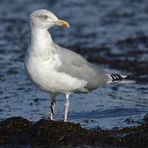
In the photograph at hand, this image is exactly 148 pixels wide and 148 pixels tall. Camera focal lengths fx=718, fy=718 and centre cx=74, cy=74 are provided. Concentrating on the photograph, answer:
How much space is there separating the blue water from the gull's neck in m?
1.53

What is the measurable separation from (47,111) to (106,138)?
263 cm

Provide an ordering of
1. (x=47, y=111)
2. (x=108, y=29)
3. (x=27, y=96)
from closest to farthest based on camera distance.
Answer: (x=47, y=111)
(x=27, y=96)
(x=108, y=29)

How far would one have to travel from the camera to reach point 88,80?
10914 millimetres

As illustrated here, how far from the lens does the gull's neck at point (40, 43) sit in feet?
33.3

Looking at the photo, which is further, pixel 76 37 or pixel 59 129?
pixel 76 37

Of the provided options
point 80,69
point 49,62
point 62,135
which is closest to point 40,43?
point 49,62

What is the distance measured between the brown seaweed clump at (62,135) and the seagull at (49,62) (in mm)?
616

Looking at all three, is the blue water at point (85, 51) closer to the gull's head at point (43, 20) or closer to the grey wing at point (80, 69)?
the grey wing at point (80, 69)

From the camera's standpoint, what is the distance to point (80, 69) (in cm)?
1074

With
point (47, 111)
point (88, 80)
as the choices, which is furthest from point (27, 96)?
point (88, 80)

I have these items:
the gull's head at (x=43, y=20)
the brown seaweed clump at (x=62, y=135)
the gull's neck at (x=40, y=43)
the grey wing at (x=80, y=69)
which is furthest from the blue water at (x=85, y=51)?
the gull's head at (x=43, y=20)

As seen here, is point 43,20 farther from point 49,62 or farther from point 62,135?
point 62,135

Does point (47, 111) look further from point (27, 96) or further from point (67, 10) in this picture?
point (67, 10)

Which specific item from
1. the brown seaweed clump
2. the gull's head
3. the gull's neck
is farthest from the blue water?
the gull's head
